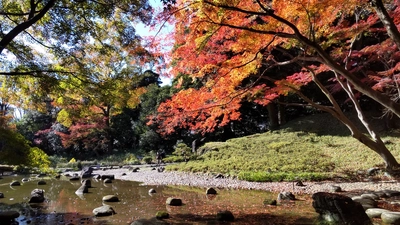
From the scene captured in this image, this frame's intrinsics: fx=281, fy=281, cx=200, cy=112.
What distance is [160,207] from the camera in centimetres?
737

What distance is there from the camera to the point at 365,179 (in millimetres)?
9672

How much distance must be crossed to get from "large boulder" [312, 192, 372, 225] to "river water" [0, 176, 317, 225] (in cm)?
36

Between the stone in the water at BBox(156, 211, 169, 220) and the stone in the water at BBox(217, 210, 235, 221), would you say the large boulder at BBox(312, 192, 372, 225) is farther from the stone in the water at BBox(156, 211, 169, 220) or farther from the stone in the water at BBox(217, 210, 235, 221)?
the stone in the water at BBox(156, 211, 169, 220)

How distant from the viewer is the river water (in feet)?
19.8

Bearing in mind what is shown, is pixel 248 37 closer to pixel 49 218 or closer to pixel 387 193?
pixel 387 193

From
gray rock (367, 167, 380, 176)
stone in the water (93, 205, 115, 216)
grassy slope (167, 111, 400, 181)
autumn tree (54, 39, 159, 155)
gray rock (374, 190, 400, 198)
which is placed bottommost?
stone in the water (93, 205, 115, 216)

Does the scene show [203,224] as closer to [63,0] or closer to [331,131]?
[63,0]

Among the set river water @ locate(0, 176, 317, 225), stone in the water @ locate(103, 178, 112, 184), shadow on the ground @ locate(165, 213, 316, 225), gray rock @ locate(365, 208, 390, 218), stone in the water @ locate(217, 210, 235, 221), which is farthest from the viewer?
stone in the water @ locate(103, 178, 112, 184)

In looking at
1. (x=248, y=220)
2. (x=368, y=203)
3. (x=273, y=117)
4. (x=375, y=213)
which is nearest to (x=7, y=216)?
(x=248, y=220)

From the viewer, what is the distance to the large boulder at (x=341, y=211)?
475 cm

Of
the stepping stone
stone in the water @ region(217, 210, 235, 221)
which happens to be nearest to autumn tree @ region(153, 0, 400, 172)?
stone in the water @ region(217, 210, 235, 221)

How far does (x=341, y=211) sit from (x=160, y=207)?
4381mm

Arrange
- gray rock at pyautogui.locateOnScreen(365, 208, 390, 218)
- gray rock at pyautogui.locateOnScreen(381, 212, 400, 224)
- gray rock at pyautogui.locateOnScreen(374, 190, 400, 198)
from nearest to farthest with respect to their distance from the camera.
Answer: gray rock at pyautogui.locateOnScreen(381, 212, 400, 224) → gray rock at pyautogui.locateOnScreen(365, 208, 390, 218) → gray rock at pyautogui.locateOnScreen(374, 190, 400, 198)

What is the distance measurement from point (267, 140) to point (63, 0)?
43.4 ft
